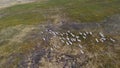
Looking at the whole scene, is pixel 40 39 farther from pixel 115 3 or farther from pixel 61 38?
pixel 115 3

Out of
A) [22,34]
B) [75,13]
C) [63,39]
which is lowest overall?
[75,13]

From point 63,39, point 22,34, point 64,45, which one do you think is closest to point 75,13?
point 22,34

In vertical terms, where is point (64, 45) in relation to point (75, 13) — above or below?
above

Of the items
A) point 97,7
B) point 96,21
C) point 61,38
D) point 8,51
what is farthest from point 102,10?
point 8,51

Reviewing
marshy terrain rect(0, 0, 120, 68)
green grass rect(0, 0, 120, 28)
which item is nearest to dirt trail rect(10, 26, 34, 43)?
marshy terrain rect(0, 0, 120, 68)

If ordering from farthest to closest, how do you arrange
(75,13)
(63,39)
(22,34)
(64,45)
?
1. (75,13)
2. (22,34)
3. (63,39)
4. (64,45)

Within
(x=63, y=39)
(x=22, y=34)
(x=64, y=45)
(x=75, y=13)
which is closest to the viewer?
(x=64, y=45)

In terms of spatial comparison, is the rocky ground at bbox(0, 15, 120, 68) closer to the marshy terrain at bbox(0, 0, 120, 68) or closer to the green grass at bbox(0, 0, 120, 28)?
the marshy terrain at bbox(0, 0, 120, 68)

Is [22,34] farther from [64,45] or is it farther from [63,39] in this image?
[64,45]

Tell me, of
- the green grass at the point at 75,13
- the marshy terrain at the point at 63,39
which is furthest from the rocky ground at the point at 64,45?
the green grass at the point at 75,13

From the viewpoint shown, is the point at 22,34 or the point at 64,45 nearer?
the point at 64,45
